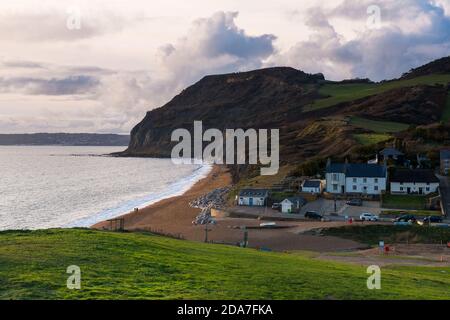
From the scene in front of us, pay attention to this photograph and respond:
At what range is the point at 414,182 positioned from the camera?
6794 cm

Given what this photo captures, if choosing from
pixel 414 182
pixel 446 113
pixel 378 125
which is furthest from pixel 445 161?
pixel 446 113

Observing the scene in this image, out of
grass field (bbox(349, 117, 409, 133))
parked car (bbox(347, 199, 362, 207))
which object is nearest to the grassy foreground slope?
parked car (bbox(347, 199, 362, 207))

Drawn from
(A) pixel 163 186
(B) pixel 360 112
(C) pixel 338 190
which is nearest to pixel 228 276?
(C) pixel 338 190

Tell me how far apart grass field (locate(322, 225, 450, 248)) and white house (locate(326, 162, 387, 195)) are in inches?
721

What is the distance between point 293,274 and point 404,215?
3935 centimetres

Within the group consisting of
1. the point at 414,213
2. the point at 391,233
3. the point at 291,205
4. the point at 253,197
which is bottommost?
the point at 391,233

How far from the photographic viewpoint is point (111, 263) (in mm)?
21203

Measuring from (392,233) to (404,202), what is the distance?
1481cm

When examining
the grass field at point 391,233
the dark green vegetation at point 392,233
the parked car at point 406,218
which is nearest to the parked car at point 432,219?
the parked car at point 406,218

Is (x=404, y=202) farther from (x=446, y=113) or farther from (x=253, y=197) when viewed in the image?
(x=446, y=113)

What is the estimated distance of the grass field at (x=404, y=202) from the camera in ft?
208

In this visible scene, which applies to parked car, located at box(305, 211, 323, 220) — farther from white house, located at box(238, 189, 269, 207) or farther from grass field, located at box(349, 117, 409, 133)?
grass field, located at box(349, 117, 409, 133)

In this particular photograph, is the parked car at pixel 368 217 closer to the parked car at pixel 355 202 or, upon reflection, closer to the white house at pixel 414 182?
the parked car at pixel 355 202
